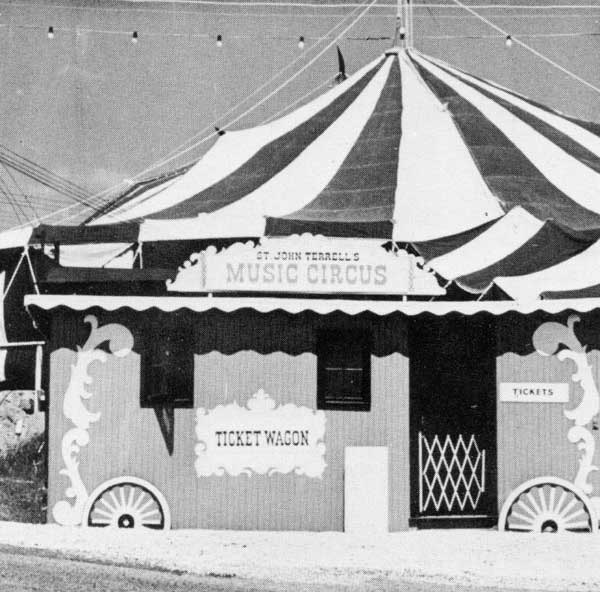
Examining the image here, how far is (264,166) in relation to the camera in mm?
18656

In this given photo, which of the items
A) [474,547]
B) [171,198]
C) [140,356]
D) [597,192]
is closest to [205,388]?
[140,356]

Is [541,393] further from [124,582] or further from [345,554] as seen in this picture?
[124,582]

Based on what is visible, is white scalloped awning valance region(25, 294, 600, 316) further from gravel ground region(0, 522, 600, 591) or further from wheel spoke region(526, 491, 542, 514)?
gravel ground region(0, 522, 600, 591)

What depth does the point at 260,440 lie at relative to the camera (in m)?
13.7

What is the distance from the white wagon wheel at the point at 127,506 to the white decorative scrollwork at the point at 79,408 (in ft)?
0.53

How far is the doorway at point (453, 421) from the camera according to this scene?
14.3 metres

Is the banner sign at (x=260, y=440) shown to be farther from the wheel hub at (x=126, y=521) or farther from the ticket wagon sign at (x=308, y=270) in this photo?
the ticket wagon sign at (x=308, y=270)

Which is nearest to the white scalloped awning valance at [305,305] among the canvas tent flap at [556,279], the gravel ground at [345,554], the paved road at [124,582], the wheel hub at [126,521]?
the canvas tent flap at [556,279]

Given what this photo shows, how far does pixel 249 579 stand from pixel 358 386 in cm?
437

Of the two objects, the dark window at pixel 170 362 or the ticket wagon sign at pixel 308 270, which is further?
the dark window at pixel 170 362

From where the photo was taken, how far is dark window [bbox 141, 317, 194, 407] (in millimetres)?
13859

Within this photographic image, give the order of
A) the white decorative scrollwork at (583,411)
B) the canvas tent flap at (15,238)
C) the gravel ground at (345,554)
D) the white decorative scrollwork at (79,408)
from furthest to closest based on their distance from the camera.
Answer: the canvas tent flap at (15,238), the white decorative scrollwork at (583,411), the white decorative scrollwork at (79,408), the gravel ground at (345,554)

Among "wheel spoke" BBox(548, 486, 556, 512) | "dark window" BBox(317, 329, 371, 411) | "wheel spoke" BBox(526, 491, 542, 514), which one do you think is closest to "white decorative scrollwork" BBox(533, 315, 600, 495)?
"wheel spoke" BBox(548, 486, 556, 512)

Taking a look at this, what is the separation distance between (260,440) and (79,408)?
2.18 meters
